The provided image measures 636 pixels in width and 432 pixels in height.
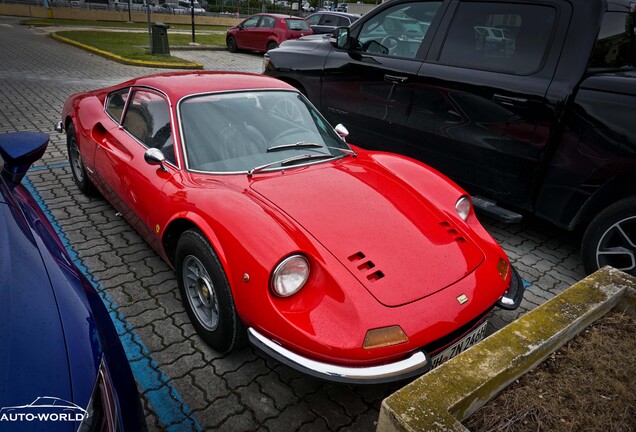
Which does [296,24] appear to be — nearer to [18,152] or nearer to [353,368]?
[18,152]

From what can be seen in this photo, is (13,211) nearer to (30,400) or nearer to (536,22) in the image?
(30,400)

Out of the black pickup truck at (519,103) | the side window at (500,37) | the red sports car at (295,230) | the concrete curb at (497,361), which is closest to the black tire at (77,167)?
the red sports car at (295,230)

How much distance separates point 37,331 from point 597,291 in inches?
98.0

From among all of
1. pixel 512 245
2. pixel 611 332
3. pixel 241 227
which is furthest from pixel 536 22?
pixel 241 227

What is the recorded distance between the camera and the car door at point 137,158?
281cm

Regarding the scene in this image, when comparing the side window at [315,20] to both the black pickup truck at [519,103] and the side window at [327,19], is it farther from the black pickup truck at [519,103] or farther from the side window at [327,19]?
the black pickup truck at [519,103]

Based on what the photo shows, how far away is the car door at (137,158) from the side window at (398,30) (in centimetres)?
261

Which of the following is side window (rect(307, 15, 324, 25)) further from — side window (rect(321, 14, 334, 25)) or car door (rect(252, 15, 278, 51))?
car door (rect(252, 15, 278, 51))

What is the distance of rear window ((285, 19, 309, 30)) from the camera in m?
14.9

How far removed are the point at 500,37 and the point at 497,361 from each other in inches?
122

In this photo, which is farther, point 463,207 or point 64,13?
point 64,13

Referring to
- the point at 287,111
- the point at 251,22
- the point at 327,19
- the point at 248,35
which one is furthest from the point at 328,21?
the point at 287,111

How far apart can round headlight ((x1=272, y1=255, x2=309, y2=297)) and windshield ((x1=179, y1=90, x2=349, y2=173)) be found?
0.89 m

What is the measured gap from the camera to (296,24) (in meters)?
15.1
